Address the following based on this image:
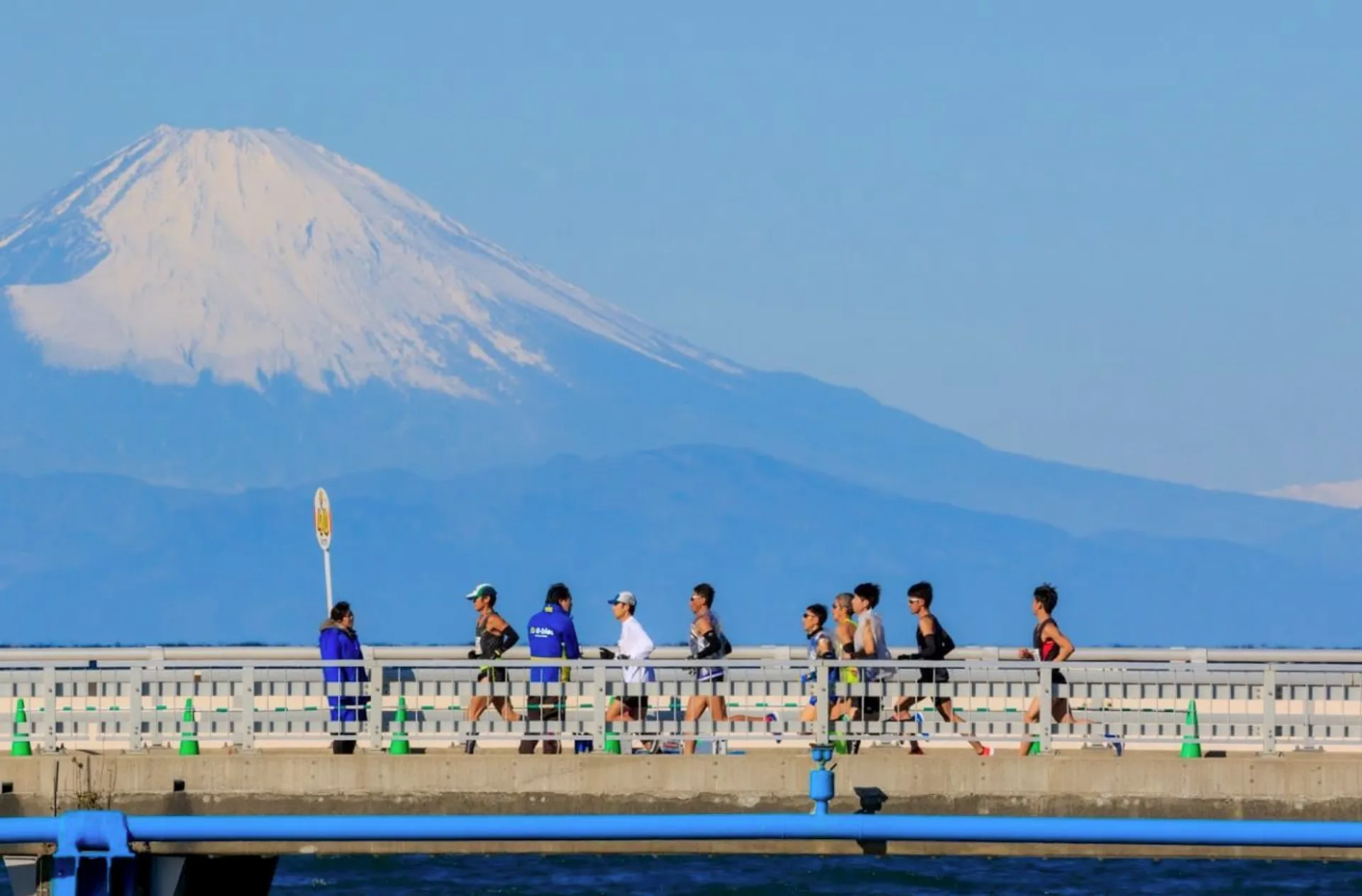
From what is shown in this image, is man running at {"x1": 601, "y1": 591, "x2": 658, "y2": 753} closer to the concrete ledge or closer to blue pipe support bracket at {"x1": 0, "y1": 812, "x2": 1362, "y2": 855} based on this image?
the concrete ledge

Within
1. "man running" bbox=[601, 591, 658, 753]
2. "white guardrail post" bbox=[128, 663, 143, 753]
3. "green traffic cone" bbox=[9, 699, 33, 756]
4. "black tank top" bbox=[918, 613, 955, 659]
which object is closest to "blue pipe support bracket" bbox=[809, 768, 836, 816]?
"man running" bbox=[601, 591, 658, 753]

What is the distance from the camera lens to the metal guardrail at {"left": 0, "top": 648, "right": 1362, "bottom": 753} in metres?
23.3

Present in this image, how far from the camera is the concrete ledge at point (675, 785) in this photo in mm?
22656

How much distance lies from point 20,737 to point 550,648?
4936 millimetres

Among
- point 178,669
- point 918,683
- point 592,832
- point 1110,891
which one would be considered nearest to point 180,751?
point 178,669

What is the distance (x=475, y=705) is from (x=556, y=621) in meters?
1.10

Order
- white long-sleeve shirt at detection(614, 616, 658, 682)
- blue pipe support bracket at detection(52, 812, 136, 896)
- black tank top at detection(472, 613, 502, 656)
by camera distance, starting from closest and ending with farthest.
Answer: blue pipe support bracket at detection(52, 812, 136, 896), white long-sleeve shirt at detection(614, 616, 658, 682), black tank top at detection(472, 613, 502, 656)

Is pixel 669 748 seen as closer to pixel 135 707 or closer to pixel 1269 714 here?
pixel 135 707

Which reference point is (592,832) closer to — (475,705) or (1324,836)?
(475,705)

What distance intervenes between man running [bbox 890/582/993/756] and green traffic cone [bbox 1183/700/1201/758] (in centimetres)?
176

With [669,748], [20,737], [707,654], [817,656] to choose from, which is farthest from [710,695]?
[20,737]

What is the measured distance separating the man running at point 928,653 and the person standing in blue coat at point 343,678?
193 inches

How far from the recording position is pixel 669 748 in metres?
24.1

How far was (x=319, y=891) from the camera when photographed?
3155 cm
